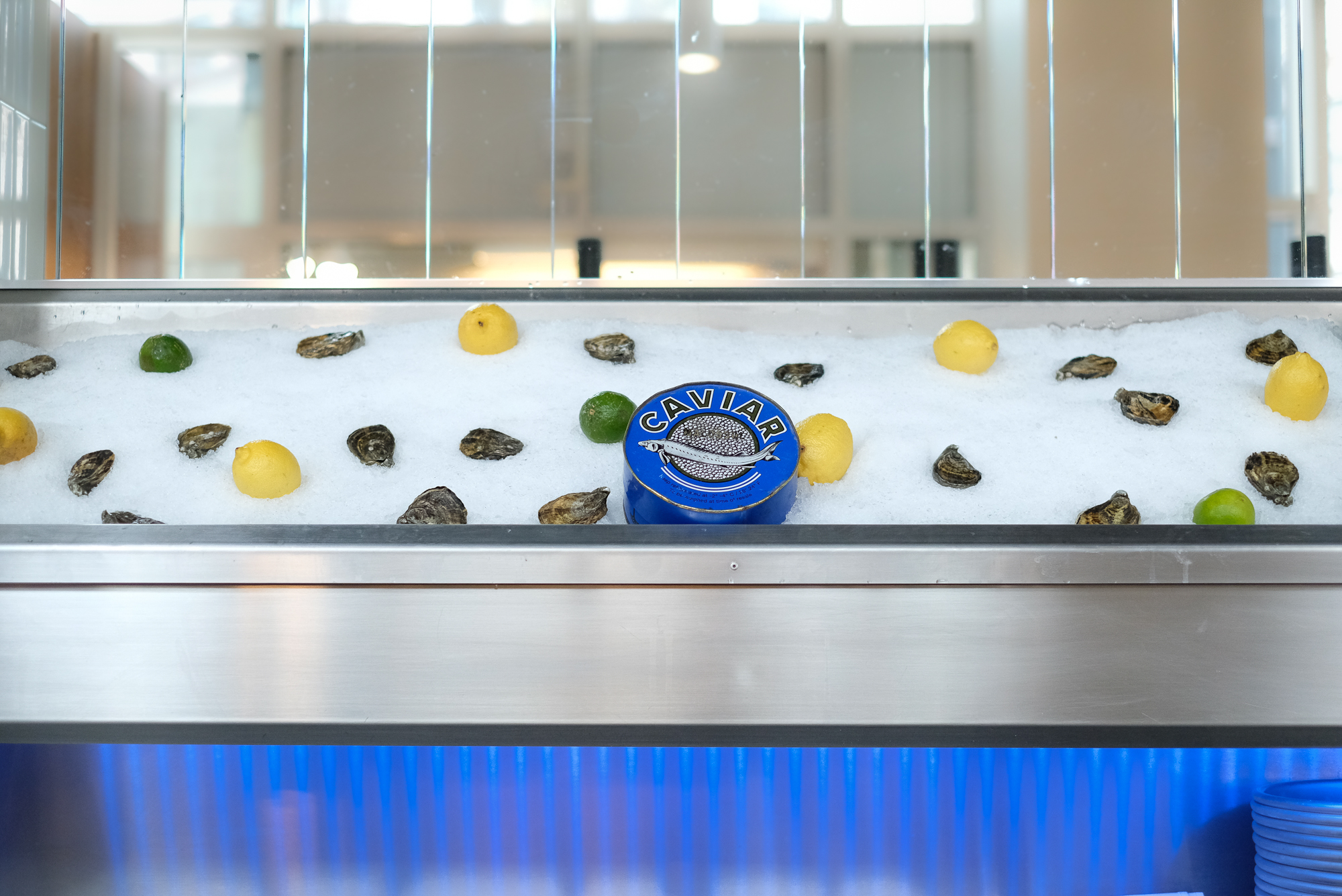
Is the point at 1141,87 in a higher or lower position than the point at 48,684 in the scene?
higher

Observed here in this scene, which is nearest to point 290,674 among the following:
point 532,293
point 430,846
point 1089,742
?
point 430,846

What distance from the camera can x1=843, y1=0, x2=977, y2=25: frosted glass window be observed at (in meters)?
1.87

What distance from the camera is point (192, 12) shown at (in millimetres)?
1847

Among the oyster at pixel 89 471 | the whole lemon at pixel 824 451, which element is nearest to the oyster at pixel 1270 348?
the whole lemon at pixel 824 451

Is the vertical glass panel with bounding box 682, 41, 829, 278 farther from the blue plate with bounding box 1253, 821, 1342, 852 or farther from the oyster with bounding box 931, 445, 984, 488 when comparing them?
the blue plate with bounding box 1253, 821, 1342, 852

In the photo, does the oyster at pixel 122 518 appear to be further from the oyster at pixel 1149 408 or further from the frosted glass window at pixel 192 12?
the frosted glass window at pixel 192 12

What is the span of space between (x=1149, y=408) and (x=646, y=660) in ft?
2.65

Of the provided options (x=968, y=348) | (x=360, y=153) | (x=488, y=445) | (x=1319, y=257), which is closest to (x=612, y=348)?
(x=488, y=445)

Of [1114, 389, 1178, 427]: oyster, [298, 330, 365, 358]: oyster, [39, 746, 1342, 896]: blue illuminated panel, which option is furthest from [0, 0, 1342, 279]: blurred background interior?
[39, 746, 1342, 896]: blue illuminated panel

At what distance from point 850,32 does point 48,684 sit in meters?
1.81

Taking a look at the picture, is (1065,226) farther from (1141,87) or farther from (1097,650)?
(1097,650)

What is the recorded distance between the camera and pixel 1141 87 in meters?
1.84

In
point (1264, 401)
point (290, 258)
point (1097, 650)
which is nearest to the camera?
point (1097, 650)

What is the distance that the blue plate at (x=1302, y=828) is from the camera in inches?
32.4
